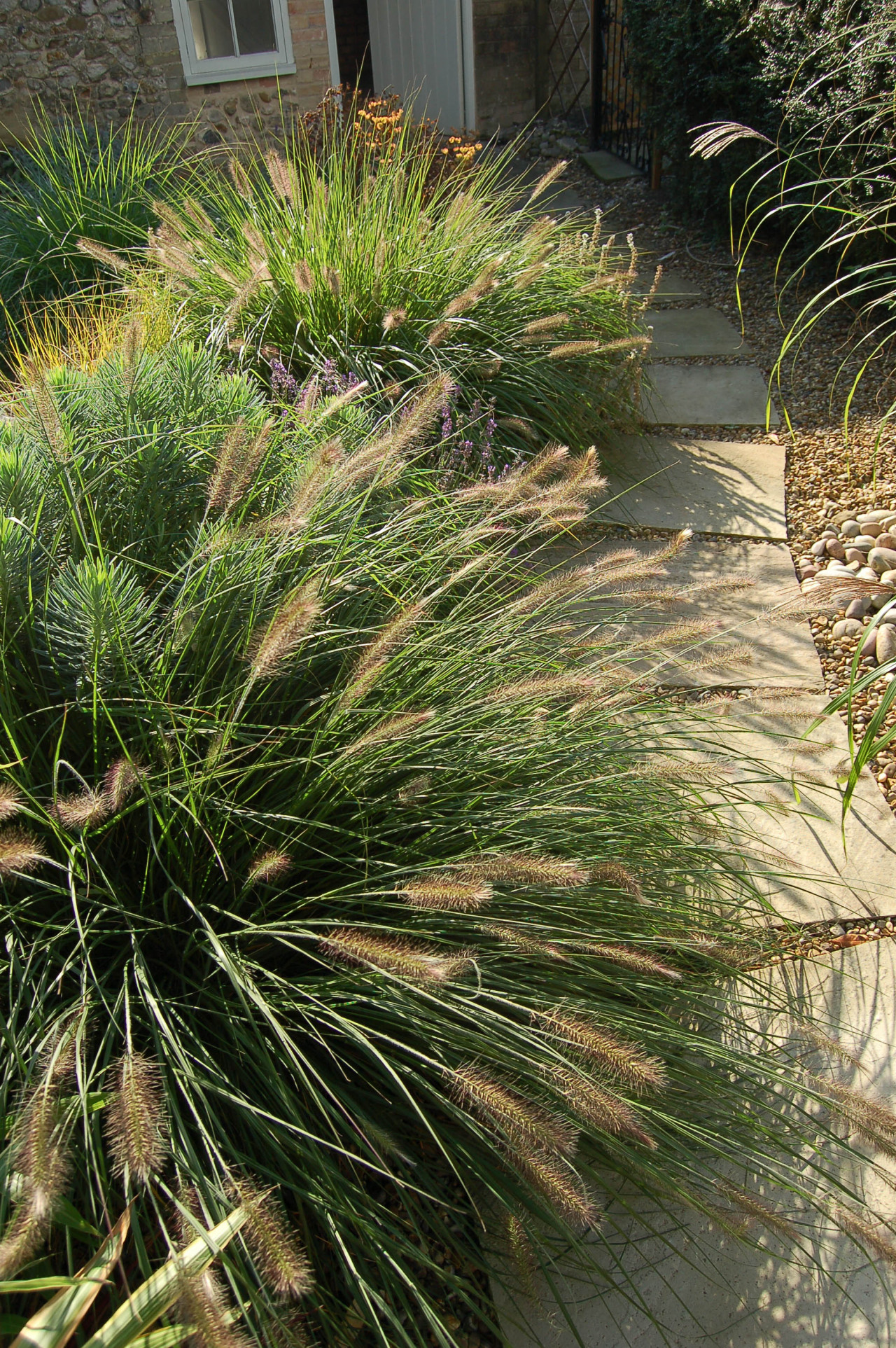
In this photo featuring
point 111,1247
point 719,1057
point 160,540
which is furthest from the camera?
point 160,540

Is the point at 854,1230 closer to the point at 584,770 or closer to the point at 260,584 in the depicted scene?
the point at 584,770

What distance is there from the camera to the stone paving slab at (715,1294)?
1591 millimetres

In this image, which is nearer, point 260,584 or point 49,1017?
point 49,1017

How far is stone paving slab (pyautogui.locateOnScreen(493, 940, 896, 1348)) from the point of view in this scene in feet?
5.22

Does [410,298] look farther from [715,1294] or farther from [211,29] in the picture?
[211,29]

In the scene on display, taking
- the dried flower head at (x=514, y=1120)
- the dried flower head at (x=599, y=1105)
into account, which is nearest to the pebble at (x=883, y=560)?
the dried flower head at (x=599, y=1105)

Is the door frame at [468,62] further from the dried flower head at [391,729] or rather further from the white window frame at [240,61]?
the dried flower head at [391,729]

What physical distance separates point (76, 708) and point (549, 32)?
10.5 meters

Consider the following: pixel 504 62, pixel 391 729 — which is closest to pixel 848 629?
pixel 391 729

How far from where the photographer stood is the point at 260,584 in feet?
6.40

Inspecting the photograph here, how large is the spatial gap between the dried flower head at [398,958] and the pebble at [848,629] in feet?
7.05

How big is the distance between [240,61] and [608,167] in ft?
10.2

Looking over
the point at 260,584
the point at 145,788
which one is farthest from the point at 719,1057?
the point at 260,584

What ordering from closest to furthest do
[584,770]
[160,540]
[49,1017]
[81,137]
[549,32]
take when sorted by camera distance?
[49,1017] → [584,770] → [160,540] → [81,137] → [549,32]
